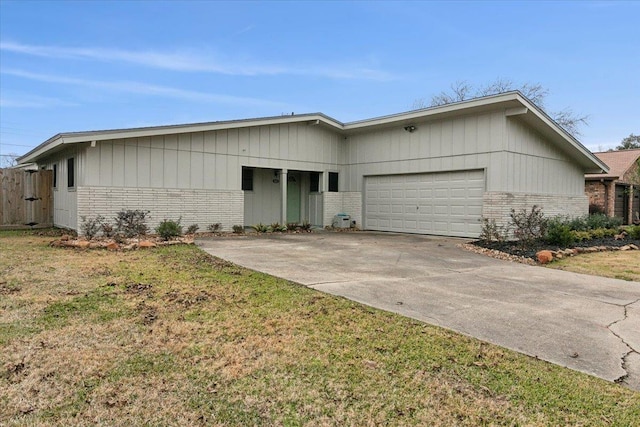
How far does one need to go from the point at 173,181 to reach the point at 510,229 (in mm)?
10384

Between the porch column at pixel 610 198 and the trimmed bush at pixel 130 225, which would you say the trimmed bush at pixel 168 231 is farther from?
the porch column at pixel 610 198

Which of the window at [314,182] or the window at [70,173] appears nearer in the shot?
the window at [70,173]

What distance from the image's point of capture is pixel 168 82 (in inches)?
938

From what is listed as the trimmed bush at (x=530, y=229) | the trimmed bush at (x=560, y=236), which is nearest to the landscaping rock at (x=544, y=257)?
the trimmed bush at (x=530, y=229)

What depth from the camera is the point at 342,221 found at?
16.6m

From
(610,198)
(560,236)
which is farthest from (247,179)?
(610,198)

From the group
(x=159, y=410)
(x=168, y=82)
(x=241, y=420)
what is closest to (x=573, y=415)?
(x=241, y=420)

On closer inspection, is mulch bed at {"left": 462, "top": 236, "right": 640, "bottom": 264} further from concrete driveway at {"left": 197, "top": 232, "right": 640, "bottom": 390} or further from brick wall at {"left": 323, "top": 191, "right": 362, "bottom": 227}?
brick wall at {"left": 323, "top": 191, "right": 362, "bottom": 227}

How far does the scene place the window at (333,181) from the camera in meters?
16.9

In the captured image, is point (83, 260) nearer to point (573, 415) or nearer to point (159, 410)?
point (159, 410)

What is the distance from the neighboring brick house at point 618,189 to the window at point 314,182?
12.9 metres

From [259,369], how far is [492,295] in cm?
372

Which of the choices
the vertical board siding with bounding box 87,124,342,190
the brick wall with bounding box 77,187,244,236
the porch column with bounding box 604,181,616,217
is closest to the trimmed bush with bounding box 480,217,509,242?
the vertical board siding with bounding box 87,124,342,190

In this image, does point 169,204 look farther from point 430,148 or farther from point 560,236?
point 560,236
